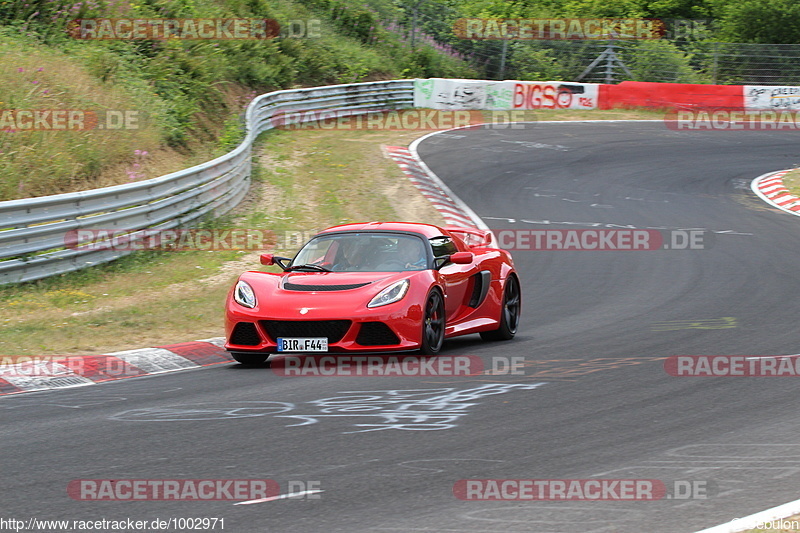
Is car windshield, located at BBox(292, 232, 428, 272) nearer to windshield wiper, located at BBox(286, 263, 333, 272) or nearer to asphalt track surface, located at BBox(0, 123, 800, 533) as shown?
windshield wiper, located at BBox(286, 263, 333, 272)

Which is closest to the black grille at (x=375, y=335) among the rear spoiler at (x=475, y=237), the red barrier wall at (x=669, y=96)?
the rear spoiler at (x=475, y=237)

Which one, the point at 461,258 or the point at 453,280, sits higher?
the point at 461,258

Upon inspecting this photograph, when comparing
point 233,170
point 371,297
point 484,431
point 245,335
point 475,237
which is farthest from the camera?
point 233,170

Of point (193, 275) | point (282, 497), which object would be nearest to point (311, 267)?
point (193, 275)

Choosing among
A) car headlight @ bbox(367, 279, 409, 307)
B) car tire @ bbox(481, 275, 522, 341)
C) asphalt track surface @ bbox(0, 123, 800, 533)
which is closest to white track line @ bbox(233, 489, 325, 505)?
asphalt track surface @ bbox(0, 123, 800, 533)

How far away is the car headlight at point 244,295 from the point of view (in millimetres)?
9188

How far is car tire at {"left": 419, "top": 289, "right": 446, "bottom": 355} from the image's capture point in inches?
359

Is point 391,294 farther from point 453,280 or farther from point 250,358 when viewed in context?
point 250,358

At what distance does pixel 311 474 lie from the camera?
5422mm

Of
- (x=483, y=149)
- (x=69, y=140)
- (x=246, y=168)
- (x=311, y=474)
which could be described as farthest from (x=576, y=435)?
(x=483, y=149)

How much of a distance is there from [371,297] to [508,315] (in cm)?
243

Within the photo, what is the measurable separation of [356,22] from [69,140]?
24914mm

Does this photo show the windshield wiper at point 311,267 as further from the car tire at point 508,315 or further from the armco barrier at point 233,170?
the armco barrier at point 233,170

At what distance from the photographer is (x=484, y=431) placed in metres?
6.39
